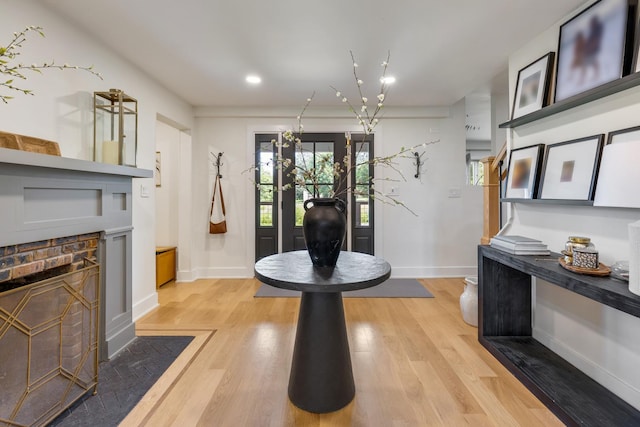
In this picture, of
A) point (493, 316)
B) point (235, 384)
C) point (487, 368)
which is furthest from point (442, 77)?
point (235, 384)

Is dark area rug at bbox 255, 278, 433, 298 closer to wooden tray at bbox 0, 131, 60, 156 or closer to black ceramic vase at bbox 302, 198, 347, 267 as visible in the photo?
black ceramic vase at bbox 302, 198, 347, 267

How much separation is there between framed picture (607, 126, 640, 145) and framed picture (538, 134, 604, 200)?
51mm

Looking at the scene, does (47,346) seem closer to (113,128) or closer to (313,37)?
(113,128)

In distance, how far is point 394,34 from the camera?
2.16m

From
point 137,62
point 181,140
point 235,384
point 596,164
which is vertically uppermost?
point 137,62

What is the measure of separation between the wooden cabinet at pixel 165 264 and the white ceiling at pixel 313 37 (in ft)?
→ 6.60

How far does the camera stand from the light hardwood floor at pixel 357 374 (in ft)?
4.76

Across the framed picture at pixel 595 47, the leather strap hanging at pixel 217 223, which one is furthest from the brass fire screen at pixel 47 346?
the framed picture at pixel 595 47

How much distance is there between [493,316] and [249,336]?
1.92 m

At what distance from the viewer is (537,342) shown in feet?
7.02

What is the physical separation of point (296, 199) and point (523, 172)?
265cm

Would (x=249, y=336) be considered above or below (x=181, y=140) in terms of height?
below

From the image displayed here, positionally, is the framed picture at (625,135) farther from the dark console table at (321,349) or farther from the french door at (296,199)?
the french door at (296,199)

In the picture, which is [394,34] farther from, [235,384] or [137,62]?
[235,384]
